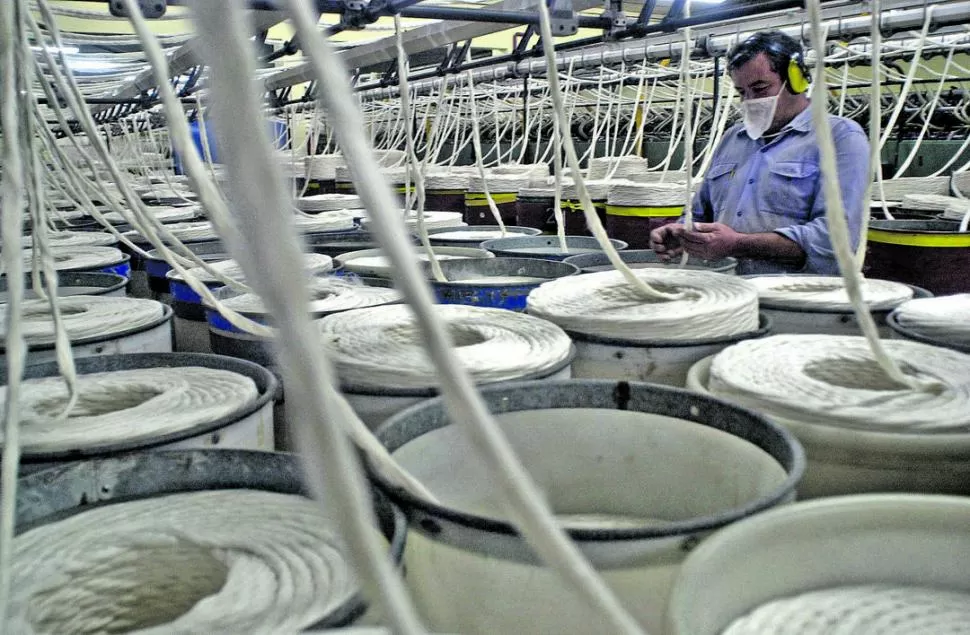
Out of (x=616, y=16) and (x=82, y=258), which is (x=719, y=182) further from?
(x=82, y=258)

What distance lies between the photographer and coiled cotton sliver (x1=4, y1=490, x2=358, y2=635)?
65cm

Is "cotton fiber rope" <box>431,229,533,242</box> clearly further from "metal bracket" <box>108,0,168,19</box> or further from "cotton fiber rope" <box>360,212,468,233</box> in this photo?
"metal bracket" <box>108,0,168,19</box>

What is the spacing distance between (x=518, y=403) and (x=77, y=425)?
53cm

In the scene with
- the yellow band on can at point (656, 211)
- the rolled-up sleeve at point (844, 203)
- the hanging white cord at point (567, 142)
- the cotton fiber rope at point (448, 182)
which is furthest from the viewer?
the cotton fiber rope at point (448, 182)

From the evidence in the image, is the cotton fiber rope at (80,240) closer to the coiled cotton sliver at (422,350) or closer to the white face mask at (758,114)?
the coiled cotton sliver at (422,350)

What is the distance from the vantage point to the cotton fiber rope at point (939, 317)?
3.73ft

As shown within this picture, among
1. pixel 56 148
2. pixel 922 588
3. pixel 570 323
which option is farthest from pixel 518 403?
pixel 56 148

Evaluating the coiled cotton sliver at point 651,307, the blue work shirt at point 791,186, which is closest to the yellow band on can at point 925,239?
the blue work shirt at point 791,186

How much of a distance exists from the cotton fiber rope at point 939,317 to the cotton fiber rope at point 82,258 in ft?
6.14

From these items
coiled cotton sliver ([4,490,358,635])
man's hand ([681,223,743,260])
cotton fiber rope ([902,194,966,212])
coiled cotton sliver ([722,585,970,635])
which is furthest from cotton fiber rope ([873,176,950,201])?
coiled cotton sliver ([4,490,358,635])

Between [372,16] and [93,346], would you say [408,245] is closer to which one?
[93,346]

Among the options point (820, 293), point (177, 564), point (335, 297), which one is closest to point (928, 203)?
point (820, 293)

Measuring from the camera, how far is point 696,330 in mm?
1164

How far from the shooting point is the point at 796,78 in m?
1.94
